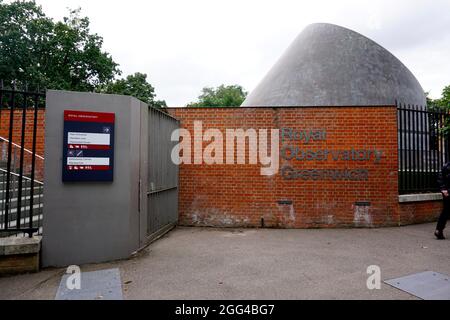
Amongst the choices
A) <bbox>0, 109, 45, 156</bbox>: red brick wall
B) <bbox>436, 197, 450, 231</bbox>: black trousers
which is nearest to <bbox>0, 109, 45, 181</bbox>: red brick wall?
<bbox>0, 109, 45, 156</bbox>: red brick wall

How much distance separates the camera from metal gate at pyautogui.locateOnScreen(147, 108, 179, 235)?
5.48m

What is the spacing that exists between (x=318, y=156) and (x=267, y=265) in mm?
3488

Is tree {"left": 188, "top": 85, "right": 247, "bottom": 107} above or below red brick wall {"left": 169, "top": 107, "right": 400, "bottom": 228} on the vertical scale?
above

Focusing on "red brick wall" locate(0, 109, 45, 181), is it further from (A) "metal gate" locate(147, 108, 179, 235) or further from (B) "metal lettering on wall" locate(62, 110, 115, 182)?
(B) "metal lettering on wall" locate(62, 110, 115, 182)

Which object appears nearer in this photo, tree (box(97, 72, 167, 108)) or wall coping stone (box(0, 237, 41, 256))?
wall coping stone (box(0, 237, 41, 256))

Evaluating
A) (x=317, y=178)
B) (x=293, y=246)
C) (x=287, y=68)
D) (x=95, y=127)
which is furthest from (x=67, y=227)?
(x=287, y=68)

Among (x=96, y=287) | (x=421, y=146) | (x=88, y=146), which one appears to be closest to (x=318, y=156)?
(x=421, y=146)

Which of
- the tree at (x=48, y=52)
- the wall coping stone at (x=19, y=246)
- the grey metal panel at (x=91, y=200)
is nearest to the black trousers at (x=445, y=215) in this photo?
the grey metal panel at (x=91, y=200)

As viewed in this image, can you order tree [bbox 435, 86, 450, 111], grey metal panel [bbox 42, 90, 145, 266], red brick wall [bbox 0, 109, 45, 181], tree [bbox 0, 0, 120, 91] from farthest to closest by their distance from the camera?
tree [bbox 0, 0, 120, 91]
tree [bbox 435, 86, 450, 111]
red brick wall [bbox 0, 109, 45, 181]
grey metal panel [bbox 42, 90, 145, 266]

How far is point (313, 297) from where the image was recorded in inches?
125

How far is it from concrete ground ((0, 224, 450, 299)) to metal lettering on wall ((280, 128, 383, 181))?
138 cm

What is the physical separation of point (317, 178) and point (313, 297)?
3.95m
